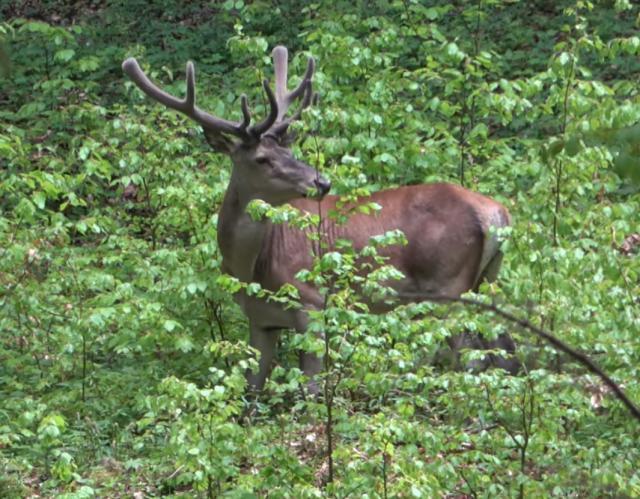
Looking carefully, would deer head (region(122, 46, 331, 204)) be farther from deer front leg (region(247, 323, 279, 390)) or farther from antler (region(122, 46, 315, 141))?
deer front leg (region(247, 323, 279, 390))

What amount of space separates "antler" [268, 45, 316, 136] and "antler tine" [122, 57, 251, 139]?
0.22 metres

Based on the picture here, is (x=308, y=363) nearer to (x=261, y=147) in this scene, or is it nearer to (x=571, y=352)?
(x=261, y=147)

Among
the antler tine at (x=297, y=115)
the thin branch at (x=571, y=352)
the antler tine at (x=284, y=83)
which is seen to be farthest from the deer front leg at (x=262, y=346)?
the thin branch at (x=571, y=352)

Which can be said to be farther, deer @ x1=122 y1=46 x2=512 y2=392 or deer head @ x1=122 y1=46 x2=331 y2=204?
deer @ x1=122 y1=46 x2=512 y2=392

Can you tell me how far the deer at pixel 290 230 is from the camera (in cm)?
897

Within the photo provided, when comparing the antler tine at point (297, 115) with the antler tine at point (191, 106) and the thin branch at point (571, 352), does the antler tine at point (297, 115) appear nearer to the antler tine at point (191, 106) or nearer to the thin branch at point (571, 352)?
the antler tine at point (191, 106)

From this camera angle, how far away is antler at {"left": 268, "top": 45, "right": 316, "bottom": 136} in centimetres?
905

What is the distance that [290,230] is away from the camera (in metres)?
9.28

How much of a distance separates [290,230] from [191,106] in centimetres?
104

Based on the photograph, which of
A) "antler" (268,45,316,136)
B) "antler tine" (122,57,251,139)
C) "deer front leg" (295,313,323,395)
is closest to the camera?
"deer front leg" (295,313,323,395)

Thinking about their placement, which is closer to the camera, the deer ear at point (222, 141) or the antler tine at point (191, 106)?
the antler tine at point (191, 106)

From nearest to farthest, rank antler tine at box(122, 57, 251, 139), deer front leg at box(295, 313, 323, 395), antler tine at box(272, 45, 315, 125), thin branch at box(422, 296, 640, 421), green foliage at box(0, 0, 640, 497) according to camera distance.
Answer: thin branch at box(422, 296, 640, 421)
green foliage at box(0, 0, 640, 497)
deer front leg at box(295, 313, 323, 395)
antler tine at box(122, 57, 251, 139)
antler tine at box(272, 45, 315, 125)

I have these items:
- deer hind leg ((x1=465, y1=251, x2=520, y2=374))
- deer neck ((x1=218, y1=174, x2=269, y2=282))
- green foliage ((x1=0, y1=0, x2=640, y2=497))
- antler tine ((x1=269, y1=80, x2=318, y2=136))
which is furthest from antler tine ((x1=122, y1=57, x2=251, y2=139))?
deer hind leg ((x1=465, y1=251, x2=520, y2=374))

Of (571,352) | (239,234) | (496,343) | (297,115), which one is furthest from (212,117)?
(571,352)
